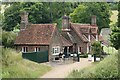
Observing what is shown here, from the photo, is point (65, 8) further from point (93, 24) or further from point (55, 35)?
point (55, 35)

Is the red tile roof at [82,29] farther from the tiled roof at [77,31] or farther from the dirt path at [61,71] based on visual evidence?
the dirt path at [61,71]

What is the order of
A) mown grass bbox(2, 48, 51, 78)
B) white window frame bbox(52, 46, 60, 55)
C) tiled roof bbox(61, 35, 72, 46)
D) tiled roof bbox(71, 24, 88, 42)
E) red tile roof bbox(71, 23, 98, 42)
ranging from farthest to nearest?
red tile roof bbox(71, 23, 98, 42) < tiled roof bbox(71, 24, 88, 42) < tiled roof bbox(61, 35, 72, 46) < white window frame bbox(52, 46, 60, 55) < mown grass bbox(2, 48, 51, 78)

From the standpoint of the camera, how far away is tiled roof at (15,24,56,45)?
28.2m

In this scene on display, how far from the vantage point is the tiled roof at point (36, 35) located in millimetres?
28234

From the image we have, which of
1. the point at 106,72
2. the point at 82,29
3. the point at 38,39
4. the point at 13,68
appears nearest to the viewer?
the point at 106,72

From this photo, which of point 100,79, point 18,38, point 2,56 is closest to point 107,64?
point 100,79

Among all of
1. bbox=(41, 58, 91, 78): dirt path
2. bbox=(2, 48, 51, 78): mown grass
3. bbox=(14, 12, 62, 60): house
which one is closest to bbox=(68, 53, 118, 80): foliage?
bbox=(41, 58, 91, 78): dirt path

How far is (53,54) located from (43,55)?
198 cm

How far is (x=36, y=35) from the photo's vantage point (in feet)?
93.9

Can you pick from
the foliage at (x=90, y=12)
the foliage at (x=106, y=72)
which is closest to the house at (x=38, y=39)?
the foliage at (x=106, y=72)

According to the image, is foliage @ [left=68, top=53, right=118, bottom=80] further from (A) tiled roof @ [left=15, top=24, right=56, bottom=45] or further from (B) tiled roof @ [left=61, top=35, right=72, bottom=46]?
(B) tiled roof @ [left=61, top=35, right=72, bottom=46]

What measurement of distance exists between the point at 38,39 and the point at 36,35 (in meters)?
0.46

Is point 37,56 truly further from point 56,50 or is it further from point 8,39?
point 56,50

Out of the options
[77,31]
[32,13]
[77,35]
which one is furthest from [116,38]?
[32,13]
